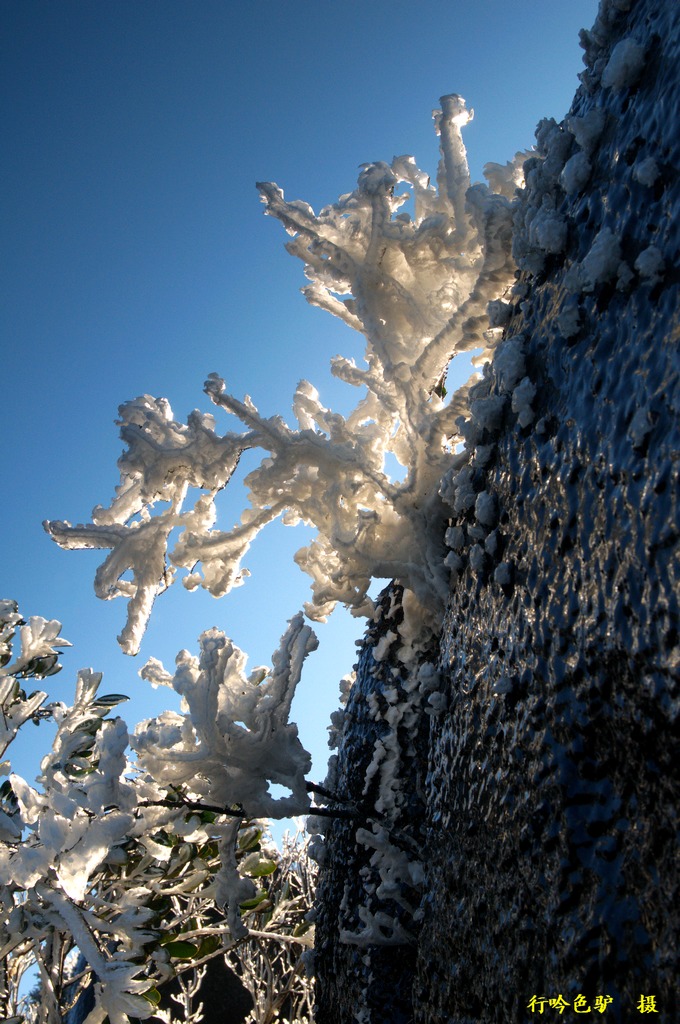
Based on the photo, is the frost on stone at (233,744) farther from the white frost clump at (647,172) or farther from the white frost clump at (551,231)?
the white frost clump at (647,172)

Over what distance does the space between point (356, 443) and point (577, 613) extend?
2.33 ft

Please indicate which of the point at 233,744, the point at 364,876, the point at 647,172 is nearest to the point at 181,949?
the point at 364,876

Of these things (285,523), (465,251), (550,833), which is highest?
(465,251)

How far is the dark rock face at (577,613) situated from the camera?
81 centimetres

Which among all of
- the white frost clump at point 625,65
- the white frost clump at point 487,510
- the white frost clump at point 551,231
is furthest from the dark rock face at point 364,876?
the white frost clump at point 625,65

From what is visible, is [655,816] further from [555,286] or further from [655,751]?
[555,286]

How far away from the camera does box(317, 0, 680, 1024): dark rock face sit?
0.81 m

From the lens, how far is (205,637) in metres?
1.34

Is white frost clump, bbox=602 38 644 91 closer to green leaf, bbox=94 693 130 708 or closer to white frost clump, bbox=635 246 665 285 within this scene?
white frost clump, bbox=635 246 665 285

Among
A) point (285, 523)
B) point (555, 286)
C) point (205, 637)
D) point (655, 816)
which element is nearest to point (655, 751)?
point (655, 816)

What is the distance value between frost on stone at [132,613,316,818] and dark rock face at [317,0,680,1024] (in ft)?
0.86

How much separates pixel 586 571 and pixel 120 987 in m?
1.07

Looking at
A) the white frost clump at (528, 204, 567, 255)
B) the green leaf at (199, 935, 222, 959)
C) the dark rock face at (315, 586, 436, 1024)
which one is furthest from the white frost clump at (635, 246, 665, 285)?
the green leaf at (199, 935, 222, 959)

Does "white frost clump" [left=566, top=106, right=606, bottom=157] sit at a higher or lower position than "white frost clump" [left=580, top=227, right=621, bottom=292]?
higher
